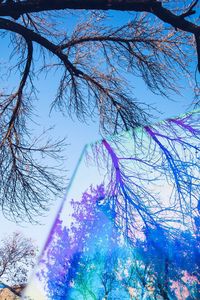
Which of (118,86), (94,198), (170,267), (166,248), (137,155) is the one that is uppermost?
(118,86)

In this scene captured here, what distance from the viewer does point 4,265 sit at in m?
27.4

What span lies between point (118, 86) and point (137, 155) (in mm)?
1836

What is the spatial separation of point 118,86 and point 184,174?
8.79ft

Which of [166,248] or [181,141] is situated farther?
[181,141]

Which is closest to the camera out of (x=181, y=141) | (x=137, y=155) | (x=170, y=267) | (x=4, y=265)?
(x=170, y=267)

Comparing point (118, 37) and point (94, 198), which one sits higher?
point (118, 37)

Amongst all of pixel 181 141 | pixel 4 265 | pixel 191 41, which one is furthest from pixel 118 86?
pixel 4 265

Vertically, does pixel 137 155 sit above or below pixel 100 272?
above

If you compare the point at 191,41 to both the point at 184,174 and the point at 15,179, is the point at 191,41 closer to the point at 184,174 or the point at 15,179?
the point at 184,174

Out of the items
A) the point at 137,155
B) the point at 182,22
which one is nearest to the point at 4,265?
the point at 137,155

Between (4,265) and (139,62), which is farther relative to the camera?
(4,265)

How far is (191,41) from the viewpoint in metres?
4.64

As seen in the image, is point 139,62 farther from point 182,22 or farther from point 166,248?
point 166,248

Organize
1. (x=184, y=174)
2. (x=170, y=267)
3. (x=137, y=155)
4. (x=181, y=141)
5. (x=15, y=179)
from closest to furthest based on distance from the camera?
(x=170, y=267), (x=184, y=174), (x=181, y=141), (x=137, y=155), (x=15, y=179)
